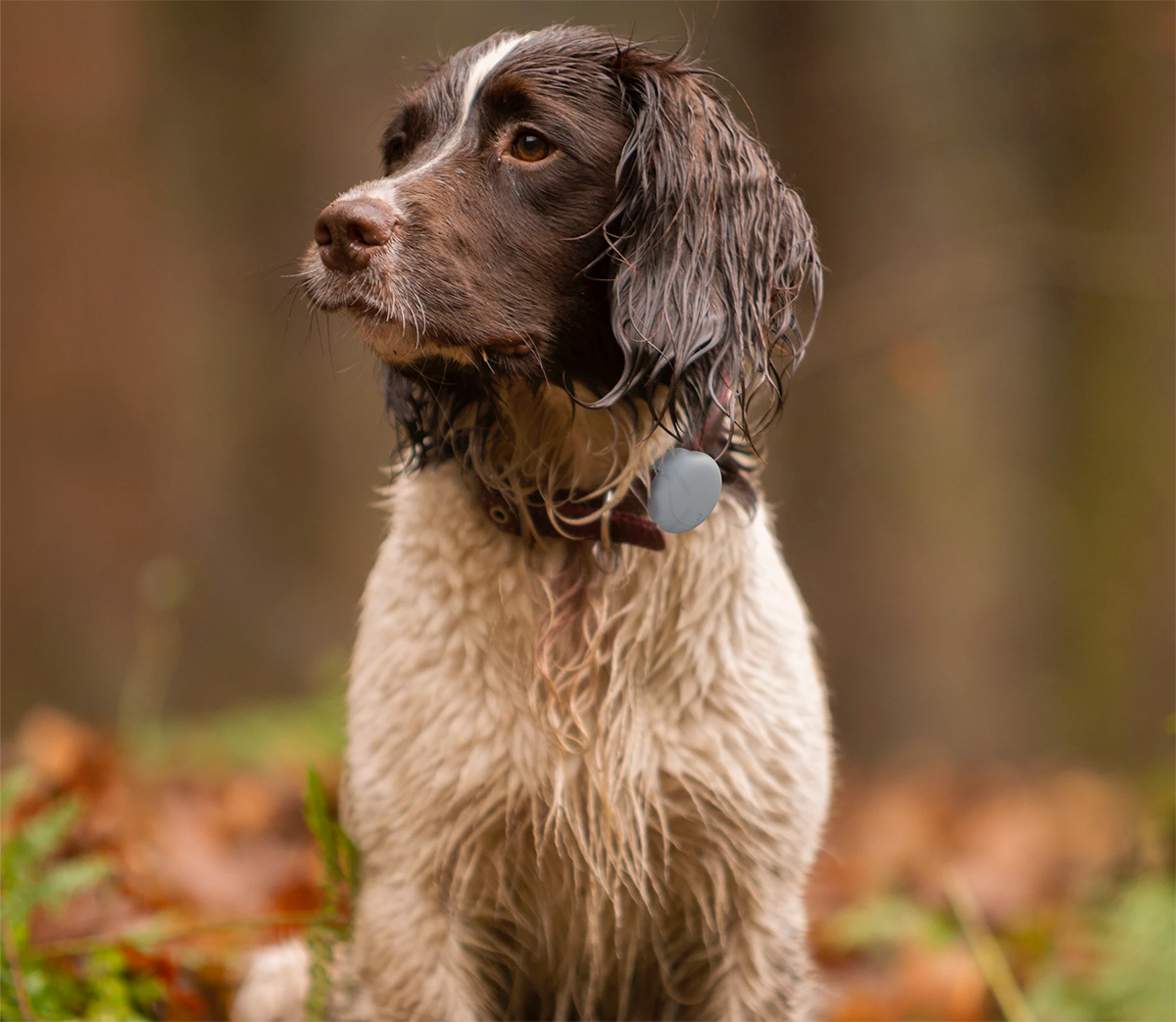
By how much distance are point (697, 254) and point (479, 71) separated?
57 cm

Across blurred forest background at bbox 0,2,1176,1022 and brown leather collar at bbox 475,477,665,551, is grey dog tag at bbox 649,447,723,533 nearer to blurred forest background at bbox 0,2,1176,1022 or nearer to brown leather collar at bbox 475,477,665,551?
brown leather collar at bbox 475,477,665,551

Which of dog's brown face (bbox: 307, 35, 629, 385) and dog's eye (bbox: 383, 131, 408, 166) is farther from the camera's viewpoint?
dog's eye (bbox: 383, 131, 408, 166)

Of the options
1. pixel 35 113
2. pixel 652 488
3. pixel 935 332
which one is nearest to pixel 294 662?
pixel 35 113

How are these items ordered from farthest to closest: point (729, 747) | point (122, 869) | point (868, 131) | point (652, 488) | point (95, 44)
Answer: point (95, 44) → point (868, 131) → point (122, 869) → point (729, 747) → point (652, 488)

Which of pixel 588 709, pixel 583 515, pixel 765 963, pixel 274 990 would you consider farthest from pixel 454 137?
pixel 274 990

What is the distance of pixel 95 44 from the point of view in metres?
5.52

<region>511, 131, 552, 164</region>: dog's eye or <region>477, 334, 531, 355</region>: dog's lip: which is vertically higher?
<region>511, 131, 552, 164</region>: dog's eye

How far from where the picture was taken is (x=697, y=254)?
208cm

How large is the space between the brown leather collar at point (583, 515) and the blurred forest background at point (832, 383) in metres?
2.52

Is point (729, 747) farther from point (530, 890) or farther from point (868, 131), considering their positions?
point (868, 131)

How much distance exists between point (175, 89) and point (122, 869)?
422 cm

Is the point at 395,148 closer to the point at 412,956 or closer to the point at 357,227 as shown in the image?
the point at 357,227

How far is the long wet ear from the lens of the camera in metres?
2.06

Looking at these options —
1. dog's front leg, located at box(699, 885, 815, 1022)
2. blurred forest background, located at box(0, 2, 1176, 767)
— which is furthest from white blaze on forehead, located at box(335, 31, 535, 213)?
blurred forest background, located at box(0, 2, 1176, 767)
